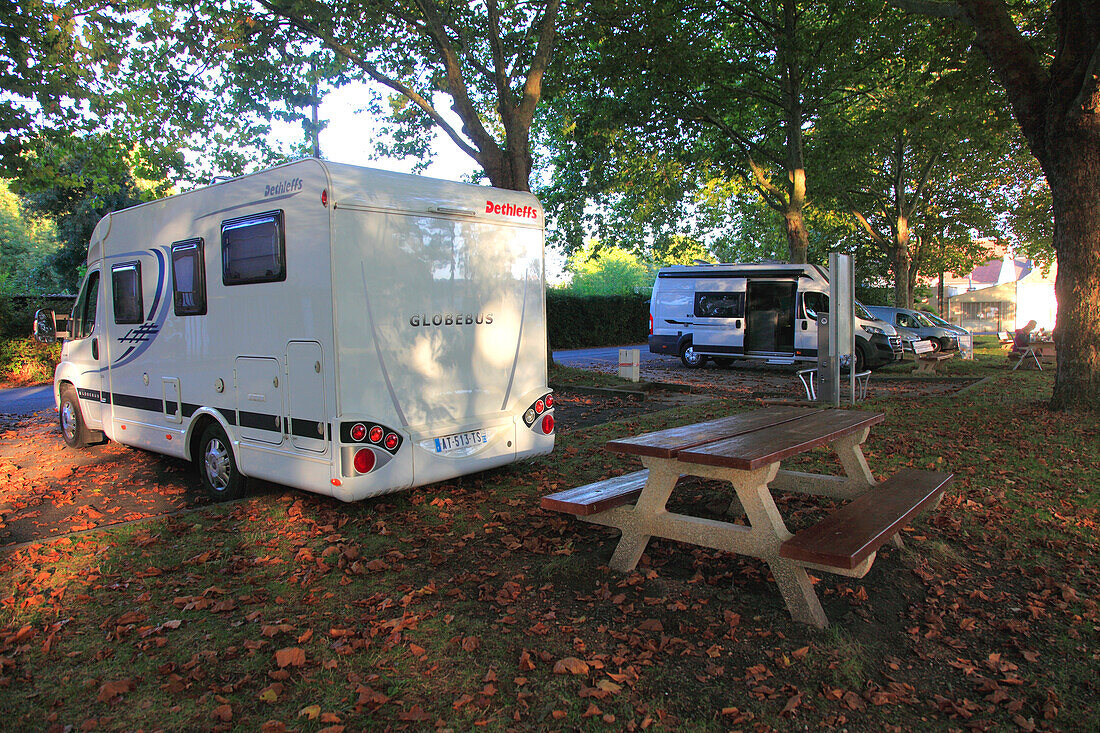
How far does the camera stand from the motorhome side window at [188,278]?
6266 millimetres

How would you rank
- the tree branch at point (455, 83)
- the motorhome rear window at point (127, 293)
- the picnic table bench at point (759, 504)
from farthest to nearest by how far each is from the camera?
the tree branch at point (455, 83) < the motorhome rear window at point (127, 293) < the picnic table bench at point (759, 504)

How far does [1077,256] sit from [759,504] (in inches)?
303

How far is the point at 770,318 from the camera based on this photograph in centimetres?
1911

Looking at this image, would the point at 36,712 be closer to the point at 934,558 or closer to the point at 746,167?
the point at 934,558

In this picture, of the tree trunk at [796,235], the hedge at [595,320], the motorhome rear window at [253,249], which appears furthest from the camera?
the hedge at [595,320]

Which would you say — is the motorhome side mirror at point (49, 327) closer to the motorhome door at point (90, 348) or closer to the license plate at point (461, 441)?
the motorhome door at point (90, 348)

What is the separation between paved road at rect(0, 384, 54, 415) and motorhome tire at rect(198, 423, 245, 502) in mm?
8844

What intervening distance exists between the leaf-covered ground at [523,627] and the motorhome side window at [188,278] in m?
1.83

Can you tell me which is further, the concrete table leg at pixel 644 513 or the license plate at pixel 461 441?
the license plate at pixel 461 441

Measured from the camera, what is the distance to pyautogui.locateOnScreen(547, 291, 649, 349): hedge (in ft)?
101

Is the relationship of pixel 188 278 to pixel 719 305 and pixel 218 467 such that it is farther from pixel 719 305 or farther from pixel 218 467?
pixel 719 305

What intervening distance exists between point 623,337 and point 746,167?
524 inches

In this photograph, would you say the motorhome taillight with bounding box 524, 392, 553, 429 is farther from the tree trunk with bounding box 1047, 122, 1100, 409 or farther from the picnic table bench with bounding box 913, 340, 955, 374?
the picnic table bench with bounding box 913, 340, 955, 374

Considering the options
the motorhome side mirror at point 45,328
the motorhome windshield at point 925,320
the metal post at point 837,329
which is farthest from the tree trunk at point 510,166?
the motorhome windshield at point 925,320
